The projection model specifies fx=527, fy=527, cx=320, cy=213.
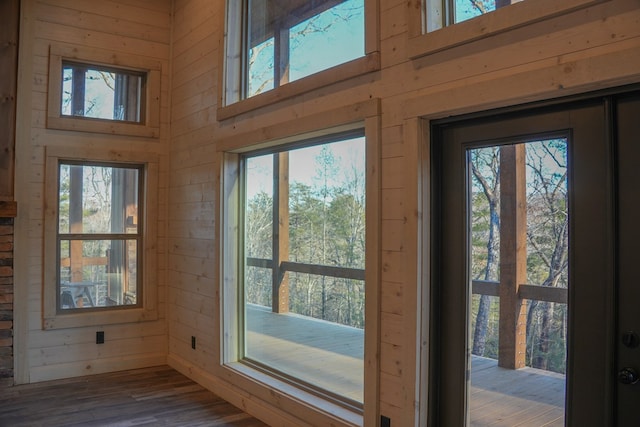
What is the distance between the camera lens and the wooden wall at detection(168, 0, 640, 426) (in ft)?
6.29

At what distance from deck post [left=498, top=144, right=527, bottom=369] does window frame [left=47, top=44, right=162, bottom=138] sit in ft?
11.9

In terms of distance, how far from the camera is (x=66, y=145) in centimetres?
461

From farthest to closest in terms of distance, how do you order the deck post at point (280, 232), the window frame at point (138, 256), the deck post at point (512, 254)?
the window frame at point (138, 256)
the deck post at point (280, 232)
the deck post at point (512, 254)

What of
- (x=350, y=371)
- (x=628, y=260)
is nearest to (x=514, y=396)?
(x=628, y=260)

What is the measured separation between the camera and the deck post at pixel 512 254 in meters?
2.28

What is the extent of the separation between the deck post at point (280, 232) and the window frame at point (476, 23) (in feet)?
4.87

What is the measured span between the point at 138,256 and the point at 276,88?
2404mm

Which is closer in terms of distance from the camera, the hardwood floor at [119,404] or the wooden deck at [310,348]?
the wooden deck at [310,348]

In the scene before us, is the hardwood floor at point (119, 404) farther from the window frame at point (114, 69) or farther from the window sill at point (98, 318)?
the window frame at point (114, 69)

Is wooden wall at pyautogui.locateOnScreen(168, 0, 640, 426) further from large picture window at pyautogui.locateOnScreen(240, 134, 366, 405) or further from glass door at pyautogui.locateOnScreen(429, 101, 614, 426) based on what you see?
large picture window at pyautogui.locateOnScreen(240, 134, 366, 405)

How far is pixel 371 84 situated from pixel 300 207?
1.14 meters

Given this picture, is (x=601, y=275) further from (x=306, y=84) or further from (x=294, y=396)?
(x=294, y=396)

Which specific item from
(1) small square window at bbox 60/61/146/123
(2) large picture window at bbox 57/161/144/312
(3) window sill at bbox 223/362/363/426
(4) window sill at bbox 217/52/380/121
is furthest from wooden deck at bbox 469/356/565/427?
(1) small square window at bbox 60/61/146/123

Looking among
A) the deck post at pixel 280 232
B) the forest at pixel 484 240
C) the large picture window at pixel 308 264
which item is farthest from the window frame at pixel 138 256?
the forest at pixel 484 240
